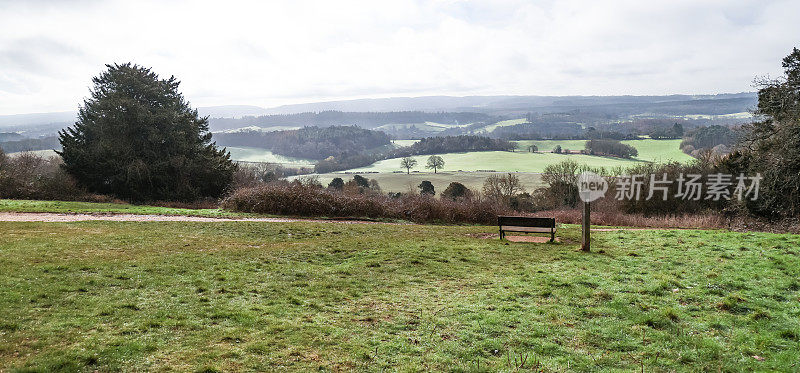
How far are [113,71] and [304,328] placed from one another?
39.7 metres

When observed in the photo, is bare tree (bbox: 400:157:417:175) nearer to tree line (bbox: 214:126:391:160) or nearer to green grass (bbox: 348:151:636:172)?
green grass (bbox: 348:151:636:172)

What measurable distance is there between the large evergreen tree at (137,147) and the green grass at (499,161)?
2339 inches

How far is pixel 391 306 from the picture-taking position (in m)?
8.11

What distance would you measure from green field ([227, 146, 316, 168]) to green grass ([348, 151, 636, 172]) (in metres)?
24.2

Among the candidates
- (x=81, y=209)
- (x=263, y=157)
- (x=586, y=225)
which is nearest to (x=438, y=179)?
(x=81, y=209)

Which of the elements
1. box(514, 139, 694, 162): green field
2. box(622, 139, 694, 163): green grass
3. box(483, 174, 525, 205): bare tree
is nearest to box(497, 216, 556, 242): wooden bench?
box(483, 174, 525, 205): bare tree

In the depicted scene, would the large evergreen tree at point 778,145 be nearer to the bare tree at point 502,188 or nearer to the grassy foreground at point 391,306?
the grassy foreground at point 391,306

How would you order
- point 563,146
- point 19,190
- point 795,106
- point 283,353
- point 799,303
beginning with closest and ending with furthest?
1. point 283,353
2. point 799,303
3. point 795,106
4. point 19,190
5. point 563,146

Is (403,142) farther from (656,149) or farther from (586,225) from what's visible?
(586,225)

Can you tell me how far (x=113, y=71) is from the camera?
3709 cm

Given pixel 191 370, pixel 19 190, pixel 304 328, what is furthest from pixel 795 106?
pixel 19 190

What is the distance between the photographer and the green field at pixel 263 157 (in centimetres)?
12144

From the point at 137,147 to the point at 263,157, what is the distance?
323ft

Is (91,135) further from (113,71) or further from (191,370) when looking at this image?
(191,370)
